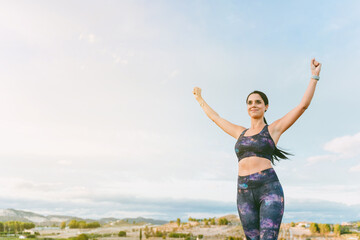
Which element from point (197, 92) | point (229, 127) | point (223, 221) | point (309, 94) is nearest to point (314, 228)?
point (223, 221)

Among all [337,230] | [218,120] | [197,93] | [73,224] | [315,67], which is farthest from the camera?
[73,224]

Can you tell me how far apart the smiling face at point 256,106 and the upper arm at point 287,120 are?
0.75ft

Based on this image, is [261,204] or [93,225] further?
[93,225]

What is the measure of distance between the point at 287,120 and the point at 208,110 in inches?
52.0

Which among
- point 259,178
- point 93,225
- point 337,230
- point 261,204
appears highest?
point 259,178

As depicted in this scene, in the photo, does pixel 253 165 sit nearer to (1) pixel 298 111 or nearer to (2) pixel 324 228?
(1) pixel 298 111

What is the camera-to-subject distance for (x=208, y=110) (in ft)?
17.4

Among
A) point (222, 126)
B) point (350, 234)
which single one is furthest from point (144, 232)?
point (222, 126)

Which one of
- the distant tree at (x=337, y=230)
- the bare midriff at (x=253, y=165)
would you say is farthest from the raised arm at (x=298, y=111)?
the distant tree at (x=337, y=230)

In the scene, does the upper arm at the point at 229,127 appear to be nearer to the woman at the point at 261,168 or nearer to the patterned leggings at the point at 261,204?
the woman at the point at 261,168

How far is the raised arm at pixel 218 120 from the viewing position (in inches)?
187

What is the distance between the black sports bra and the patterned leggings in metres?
0.22

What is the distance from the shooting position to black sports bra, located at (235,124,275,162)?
13.8 ft

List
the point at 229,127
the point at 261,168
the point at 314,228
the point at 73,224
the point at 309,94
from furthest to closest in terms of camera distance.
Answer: the point at 73,224 → the point at 314,228 → the point at 229,127 → the point at 309,94 → the point at 261,168
